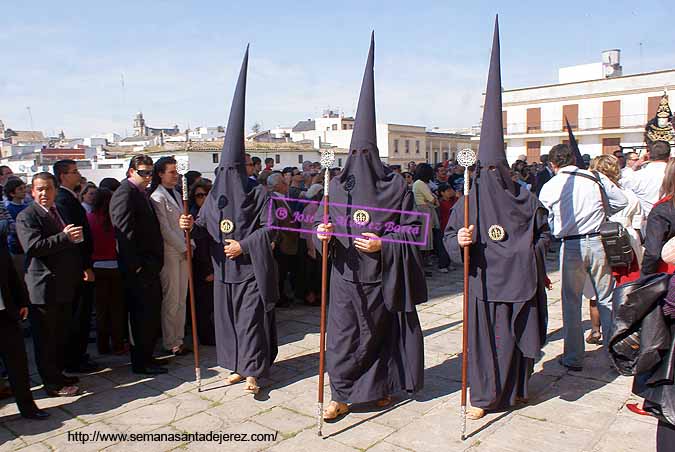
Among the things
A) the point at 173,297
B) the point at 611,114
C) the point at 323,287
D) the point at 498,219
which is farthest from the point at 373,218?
the point at 611,114

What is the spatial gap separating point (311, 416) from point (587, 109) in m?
43.6

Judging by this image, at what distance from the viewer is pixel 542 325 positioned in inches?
171

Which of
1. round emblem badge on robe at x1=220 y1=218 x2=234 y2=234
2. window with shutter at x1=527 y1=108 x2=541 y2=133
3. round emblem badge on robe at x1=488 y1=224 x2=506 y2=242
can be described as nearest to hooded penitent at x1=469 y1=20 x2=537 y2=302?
round emblem badge on robe at x1=488 y1=224 x2=506 y2=242

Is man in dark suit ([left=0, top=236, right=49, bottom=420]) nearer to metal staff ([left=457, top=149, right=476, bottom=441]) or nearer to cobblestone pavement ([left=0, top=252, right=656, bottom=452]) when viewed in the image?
cobblestone pavement ([left=0, top=252, right=656, bottom=452])

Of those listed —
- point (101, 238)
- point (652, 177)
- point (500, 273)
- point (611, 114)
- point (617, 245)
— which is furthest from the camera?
point (611, 114)

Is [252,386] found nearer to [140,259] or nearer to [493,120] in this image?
[140,259]

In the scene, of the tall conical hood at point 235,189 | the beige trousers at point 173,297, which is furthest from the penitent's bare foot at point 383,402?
the beige trousers at point 173,297

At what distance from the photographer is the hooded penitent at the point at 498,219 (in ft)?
13.7

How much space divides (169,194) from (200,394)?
6.93 ft

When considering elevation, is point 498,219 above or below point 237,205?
below

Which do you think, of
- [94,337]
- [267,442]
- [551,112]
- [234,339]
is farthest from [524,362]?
[551,112]

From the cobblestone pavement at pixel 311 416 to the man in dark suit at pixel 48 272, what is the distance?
0.34m

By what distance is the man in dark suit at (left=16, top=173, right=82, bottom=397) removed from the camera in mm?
4566

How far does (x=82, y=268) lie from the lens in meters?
5.00
